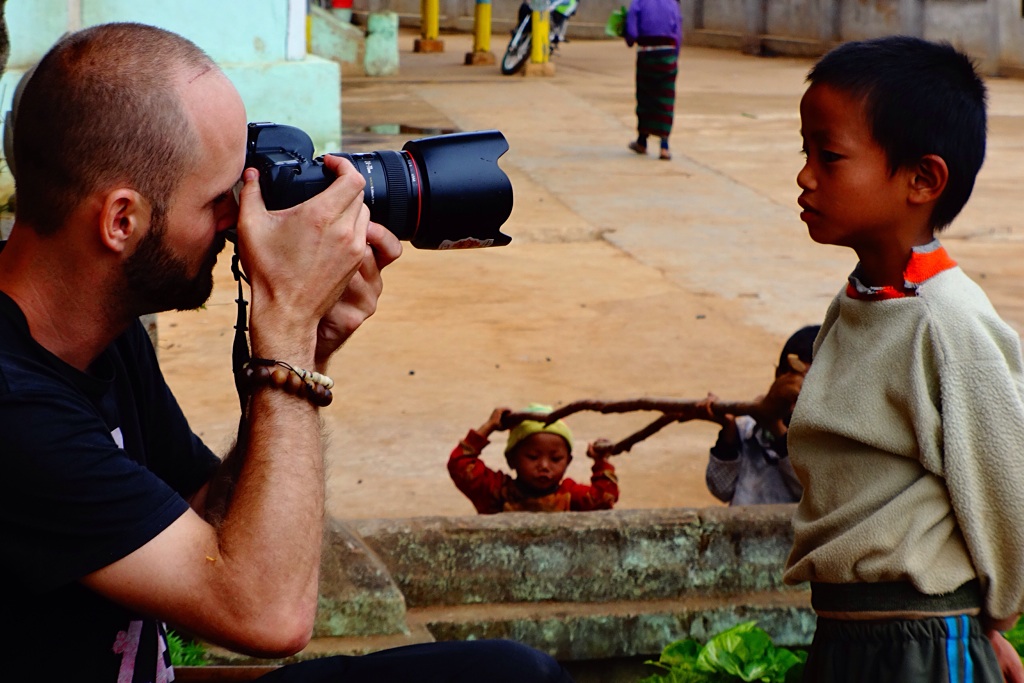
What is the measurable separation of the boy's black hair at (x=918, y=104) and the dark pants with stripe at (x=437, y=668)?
875 millimetres

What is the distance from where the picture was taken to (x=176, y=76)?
5.16 ft

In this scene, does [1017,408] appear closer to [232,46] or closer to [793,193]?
[232,46]

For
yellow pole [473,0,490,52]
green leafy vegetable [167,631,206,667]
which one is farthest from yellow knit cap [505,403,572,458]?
yellow pole [473,0,490,52]

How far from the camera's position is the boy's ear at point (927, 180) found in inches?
73.2

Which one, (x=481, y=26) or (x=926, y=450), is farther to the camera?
(x=481, y=26)

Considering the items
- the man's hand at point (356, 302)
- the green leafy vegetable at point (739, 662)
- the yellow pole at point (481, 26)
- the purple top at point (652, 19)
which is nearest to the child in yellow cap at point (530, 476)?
the green leafy vegetable at point (739, 662)

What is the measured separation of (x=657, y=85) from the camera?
10.0m

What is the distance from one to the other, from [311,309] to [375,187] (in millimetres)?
258

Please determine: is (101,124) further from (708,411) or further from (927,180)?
(708,411)

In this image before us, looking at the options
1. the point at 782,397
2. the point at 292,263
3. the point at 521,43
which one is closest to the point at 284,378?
the point at 292,263

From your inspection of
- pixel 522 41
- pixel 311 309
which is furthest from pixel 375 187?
pixel 522 41

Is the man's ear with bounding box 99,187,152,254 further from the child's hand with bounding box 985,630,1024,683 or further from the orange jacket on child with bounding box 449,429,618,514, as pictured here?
the orange jacket on child with bounding box 449,429,618,514

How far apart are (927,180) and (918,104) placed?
110mm

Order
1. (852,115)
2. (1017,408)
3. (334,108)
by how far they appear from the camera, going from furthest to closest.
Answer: (334,108) → (852,115) → (1017,408)
